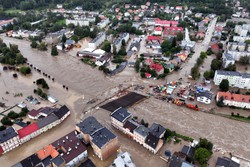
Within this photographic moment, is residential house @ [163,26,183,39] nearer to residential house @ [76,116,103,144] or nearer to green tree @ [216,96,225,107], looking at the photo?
green tree @ [216,96,225,107]

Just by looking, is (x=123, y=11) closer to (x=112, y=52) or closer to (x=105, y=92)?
(x=112, y=52)

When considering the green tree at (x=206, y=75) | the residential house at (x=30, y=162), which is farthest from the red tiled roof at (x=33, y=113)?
the green tree at (x=206, y=75)

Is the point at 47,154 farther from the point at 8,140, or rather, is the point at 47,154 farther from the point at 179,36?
the point at 179,36

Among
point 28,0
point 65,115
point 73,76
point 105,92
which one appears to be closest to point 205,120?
point 105,92

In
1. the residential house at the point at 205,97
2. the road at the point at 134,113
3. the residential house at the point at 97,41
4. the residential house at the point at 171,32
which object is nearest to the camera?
the road at the point at 134,113

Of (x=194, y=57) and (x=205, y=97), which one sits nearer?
(x=205, y=97)

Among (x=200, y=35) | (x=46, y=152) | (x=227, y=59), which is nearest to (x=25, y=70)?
(x=46, y=152)

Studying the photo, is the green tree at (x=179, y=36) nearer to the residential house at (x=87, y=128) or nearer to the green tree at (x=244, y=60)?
the green tree at (x=244, y=60)
